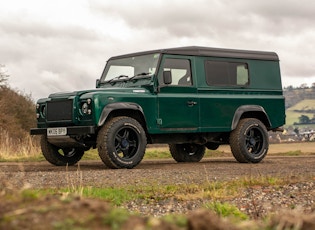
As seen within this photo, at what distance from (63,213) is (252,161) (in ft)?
35.2

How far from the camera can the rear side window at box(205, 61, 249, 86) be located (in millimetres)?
12867

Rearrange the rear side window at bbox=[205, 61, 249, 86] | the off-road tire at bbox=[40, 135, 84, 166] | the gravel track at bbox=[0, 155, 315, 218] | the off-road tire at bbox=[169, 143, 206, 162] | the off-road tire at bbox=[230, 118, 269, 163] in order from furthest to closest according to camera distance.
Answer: the off-road tire at bbox=[169, 143, 206, 162], the off-road tire at bbox=[230, 118, 269, 163], the rear side window at bbox=[205, 61, 249, 86], the off-road tire at bbox=[40, 135, 84, 166], the gravel track at bbox=[0, 155, 315, 218]

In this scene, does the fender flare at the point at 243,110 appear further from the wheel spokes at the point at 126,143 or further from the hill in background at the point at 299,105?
the hill in background at the point at 299,105

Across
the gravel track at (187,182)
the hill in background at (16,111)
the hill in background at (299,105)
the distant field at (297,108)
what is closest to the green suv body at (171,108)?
the gravel track at (187,182)

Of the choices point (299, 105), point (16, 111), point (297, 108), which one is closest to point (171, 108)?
point (16, 111)

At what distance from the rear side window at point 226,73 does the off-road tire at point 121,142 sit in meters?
2.46

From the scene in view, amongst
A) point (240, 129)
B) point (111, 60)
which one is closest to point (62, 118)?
point (111, 60)

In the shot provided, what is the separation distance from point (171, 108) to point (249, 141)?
2.41 m

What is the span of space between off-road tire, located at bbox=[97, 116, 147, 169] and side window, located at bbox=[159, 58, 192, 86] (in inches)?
60.6

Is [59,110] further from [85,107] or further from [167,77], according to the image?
[167,77]

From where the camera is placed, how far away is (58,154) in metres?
12.5

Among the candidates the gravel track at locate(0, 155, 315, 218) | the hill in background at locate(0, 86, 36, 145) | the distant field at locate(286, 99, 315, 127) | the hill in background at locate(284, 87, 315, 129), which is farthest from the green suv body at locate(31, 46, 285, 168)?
the distant field at locate(286, 99, 315, 127)

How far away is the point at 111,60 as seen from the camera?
528 inches

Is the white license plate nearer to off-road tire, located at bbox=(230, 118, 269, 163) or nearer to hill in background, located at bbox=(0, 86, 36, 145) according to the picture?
off-road tire, located at bbox=(230, 118, 269, 163)
